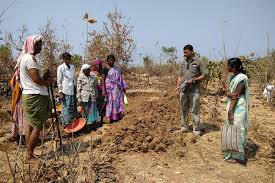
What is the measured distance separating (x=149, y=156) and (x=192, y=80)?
57.8 inches

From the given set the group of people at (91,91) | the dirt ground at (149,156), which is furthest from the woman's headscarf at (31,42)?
the group of people at (91,91)

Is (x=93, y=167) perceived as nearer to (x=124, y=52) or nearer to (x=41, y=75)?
(x=41, y=75)

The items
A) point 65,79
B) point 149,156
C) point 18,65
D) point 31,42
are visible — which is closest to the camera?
point 31,42

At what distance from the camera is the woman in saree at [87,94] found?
239 inches

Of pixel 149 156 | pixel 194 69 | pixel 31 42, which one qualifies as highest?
pixel 31 42

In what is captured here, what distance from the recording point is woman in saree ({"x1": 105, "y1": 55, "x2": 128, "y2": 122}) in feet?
21.4

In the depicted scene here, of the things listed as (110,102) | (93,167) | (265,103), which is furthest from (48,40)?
(93,167)

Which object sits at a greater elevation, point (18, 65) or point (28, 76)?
point (18, 65)

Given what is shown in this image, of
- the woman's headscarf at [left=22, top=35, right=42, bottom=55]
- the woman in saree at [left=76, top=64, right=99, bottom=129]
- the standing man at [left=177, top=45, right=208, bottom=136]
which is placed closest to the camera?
the woman's headscarf at [left=22, top=35, right=42, bottom=55]

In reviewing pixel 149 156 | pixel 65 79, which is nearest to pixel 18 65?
pixel 65 79

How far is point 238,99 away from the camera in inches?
173

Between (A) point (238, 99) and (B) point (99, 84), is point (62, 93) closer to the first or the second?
(B) point (99, 84)

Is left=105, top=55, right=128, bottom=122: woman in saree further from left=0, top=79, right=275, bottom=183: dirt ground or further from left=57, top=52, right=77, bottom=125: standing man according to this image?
left=57, top=52, right=77, bottom=125: standing man

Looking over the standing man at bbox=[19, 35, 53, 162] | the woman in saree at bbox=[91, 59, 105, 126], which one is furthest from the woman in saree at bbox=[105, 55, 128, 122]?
the standing man at bbox=[19, 35, 53, 162]
